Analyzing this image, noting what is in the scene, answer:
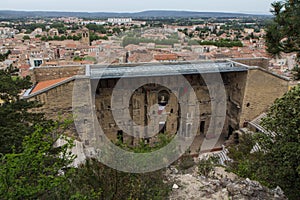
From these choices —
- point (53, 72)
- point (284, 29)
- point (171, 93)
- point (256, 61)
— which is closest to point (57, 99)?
point (53, 72)

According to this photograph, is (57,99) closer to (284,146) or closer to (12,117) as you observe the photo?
(12,117)

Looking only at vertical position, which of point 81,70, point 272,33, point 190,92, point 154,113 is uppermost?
point 272,33

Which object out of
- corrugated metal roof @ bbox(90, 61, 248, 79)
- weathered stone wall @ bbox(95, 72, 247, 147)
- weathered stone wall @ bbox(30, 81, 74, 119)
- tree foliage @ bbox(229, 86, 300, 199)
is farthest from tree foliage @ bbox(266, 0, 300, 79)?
weathered stone wall @ bbox(95, 72, 247, 147)

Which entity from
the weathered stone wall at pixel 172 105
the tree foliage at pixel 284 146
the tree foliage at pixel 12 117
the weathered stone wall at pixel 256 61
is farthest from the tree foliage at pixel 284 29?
the weathered stone wall at pixel 256 61

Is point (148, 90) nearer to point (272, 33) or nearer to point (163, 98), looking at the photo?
point (163, 98)

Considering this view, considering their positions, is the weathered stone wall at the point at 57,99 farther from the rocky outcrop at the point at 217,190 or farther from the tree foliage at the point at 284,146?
the tree foliage at the point at 284,146

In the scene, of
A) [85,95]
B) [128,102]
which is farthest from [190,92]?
[85,95]
